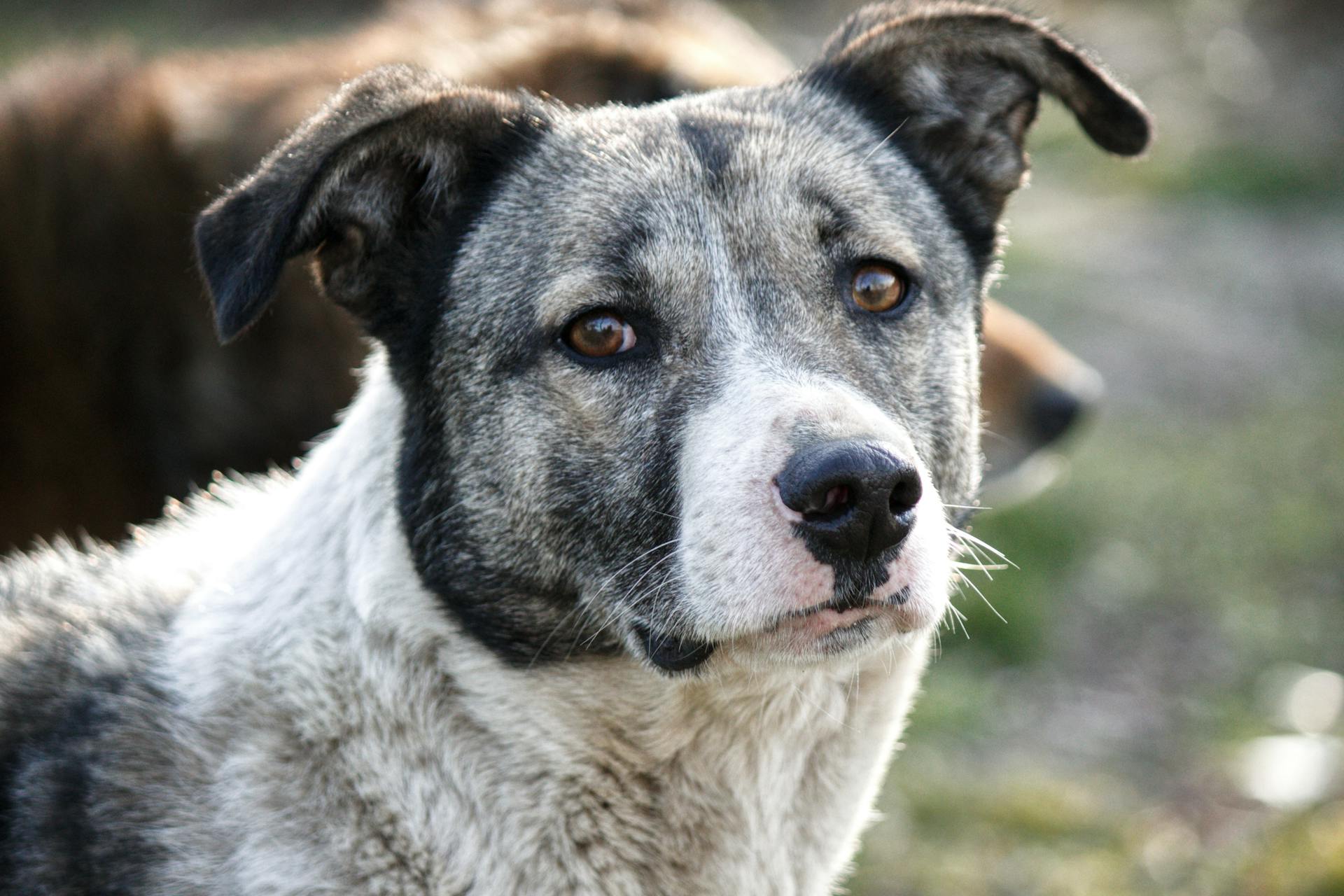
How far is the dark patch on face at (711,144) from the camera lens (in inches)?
117

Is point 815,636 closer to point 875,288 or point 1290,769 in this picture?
point 875,288

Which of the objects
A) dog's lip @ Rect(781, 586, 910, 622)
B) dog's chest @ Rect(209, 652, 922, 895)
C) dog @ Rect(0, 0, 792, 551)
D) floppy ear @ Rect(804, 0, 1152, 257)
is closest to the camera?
dog's lip @ Rect(781, 586, 910, 622)

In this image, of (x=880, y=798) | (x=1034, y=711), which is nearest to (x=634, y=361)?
(x=880, y=798)

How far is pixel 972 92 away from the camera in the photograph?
11.3 feet

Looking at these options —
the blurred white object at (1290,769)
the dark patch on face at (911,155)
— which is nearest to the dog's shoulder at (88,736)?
the dark patch on face at (911,155)

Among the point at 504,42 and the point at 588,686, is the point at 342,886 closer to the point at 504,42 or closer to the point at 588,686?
the point at 588,686

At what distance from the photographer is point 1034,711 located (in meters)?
5.96

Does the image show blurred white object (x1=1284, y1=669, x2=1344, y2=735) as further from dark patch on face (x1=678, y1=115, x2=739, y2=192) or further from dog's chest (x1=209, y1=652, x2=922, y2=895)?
dark patch on face (x1=678, y1=115, x2=739, y2=192)

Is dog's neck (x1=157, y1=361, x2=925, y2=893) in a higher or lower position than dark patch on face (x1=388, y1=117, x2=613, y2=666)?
lower

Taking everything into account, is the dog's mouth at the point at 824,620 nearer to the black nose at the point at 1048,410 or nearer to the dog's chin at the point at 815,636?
the dog's chin at the point at 815,636

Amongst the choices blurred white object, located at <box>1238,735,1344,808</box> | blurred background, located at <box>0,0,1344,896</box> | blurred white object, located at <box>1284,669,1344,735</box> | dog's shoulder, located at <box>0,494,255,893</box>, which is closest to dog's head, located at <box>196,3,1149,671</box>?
dog's shoulder, located at <box>0,494,255,893</box>

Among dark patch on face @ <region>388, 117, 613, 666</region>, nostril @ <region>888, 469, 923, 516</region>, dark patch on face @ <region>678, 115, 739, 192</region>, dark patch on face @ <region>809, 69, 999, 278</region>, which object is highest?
dark patch on face @ <region>809, 69, 999, 278</region>

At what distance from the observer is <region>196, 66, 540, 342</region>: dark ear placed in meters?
2.61

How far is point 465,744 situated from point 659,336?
94 centimetres
